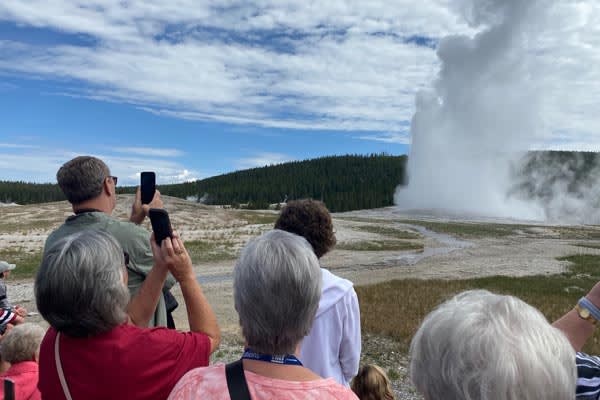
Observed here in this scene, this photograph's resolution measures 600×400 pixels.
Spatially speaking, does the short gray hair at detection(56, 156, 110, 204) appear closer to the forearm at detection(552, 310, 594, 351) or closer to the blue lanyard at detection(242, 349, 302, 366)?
the blue lanyard at detection(242, 349, 302, 366)

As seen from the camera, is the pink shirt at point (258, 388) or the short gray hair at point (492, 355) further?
the pink shirt at point (258, 388)

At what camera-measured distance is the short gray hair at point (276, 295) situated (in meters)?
1.68

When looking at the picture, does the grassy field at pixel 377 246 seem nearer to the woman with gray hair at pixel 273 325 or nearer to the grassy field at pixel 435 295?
the grassy field at pixel 435 295

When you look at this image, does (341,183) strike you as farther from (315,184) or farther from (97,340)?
(97,340)

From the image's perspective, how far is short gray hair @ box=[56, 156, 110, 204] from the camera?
9.32 ft

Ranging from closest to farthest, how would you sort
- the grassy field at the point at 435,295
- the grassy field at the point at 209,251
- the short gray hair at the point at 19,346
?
the short gray hair at the point at 19,346
the grassy field at the point at 435,295
the grassy field at the point at 209,251

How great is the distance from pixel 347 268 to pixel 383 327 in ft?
40.4

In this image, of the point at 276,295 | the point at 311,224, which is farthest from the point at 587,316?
the point at 311,224

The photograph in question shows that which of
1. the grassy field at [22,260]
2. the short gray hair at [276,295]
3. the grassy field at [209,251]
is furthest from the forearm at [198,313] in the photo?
the grassy field at [209,251]

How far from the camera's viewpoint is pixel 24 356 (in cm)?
323

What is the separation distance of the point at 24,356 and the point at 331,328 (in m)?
2.04

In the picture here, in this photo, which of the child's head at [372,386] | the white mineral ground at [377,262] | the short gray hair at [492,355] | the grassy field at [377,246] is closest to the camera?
the short gray hair at [492,355]

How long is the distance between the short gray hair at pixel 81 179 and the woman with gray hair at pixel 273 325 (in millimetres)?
1491

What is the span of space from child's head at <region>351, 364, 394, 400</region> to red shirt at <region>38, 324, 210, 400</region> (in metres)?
2.01
